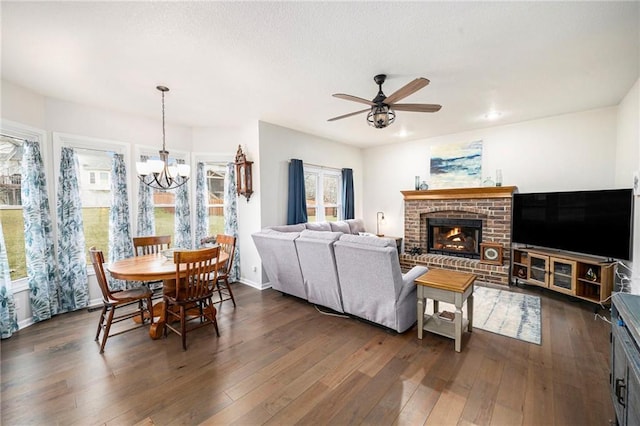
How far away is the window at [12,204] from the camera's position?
305cm

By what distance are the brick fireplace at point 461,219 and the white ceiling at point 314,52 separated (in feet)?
5.61

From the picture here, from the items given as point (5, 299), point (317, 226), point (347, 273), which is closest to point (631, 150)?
point (347, 273)

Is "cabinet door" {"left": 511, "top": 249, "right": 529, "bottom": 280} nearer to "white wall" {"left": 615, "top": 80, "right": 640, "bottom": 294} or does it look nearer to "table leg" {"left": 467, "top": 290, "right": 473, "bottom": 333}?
"white wall" {"left": 615, "top": 80, "right": 640, "bottom": 294}

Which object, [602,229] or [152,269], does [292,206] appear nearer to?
[152,269]

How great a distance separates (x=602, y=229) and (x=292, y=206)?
4499 millimetres

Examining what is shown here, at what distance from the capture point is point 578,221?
12.4 feet

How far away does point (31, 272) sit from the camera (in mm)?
3170

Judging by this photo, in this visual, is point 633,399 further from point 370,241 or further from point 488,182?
point 488,182

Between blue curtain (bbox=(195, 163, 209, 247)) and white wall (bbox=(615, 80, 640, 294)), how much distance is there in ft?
19.1

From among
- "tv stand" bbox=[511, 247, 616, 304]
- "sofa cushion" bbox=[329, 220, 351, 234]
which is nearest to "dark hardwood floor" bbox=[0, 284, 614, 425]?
"tv stand" bbox=[511, 247, 616, 304]

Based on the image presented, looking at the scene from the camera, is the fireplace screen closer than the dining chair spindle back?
No

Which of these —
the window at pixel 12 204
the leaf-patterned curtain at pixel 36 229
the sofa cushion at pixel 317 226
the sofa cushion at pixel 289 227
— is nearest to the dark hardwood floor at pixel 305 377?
the leaf-patterned curtain at pixel 36 229

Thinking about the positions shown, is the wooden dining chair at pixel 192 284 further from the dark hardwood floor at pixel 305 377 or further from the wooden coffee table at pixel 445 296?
the wooden coffee table at pixel 445 296

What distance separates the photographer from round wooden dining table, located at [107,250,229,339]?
2.60 metres
